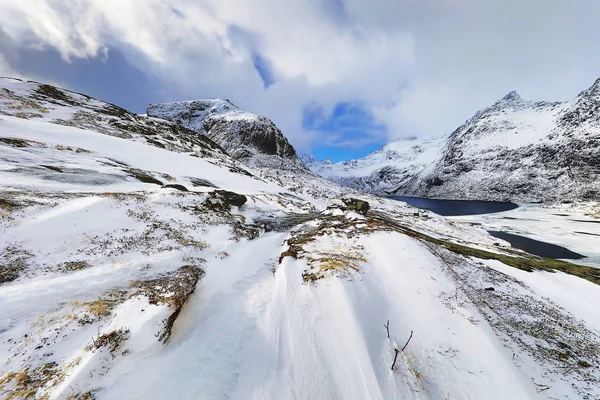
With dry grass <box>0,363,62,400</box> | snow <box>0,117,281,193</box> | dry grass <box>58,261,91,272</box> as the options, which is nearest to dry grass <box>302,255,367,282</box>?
dry grass <box>0,363,62,400</box>

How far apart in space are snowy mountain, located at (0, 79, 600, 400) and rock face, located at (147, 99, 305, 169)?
393 feet

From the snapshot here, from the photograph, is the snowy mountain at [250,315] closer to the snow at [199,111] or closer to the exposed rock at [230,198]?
the exposed rock at [230,198]

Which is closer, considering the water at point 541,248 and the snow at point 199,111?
the water at point 541,248

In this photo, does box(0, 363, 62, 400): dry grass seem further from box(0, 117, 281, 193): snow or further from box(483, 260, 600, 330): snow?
box(0, 117, 281, 193): snow

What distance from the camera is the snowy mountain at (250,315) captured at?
7.01 metres

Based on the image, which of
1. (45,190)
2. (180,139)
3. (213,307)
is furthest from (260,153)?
(213,307)

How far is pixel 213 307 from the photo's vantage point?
10.4 meters

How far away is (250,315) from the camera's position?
10.3 metres

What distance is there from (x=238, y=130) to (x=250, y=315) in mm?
153791

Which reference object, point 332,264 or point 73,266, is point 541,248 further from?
point 73,266

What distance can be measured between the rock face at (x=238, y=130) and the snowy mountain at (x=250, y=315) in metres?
120

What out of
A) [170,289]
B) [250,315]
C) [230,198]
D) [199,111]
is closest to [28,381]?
[170,289]

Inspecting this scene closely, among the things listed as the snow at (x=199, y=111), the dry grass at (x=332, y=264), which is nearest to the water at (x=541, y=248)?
the dry grass at (x=332, y=264)

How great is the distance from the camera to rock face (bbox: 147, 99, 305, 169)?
141500 mm
